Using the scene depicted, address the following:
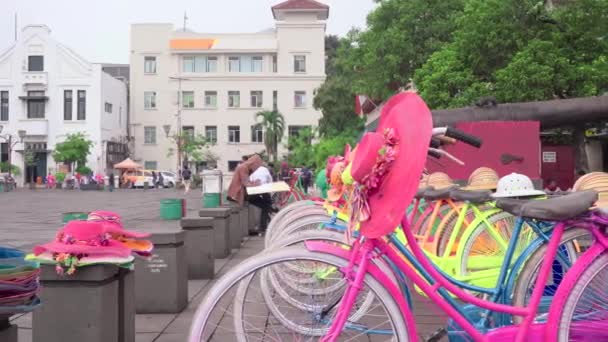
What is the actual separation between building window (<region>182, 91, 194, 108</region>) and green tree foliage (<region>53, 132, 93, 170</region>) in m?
9.99

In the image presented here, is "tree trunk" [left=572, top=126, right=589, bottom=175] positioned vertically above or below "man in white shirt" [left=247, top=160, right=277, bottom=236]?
above

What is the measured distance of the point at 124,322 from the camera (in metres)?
4.04

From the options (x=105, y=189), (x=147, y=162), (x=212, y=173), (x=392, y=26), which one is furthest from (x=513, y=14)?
(x=147, y=162)

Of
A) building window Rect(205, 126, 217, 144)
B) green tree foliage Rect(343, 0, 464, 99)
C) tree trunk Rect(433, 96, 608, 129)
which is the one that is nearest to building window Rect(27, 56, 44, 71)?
building window Rect(205, 126, 217, 144)

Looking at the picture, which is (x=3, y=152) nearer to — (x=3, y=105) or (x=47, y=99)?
(x=3, y=105)

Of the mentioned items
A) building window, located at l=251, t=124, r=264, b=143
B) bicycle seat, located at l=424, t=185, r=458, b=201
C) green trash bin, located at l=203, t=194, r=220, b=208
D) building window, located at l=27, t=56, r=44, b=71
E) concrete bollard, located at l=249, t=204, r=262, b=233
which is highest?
building window, located at l=27, t=56, r=44, b=71

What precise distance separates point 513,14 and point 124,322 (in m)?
15.2

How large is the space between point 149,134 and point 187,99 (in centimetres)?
492

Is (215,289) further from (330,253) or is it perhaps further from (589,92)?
(589,92)

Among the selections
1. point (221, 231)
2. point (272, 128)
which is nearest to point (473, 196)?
point (221, 231)

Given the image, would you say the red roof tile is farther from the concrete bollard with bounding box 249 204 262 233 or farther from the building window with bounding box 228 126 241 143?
the concrete bollard with bounding box 249 204 262 233

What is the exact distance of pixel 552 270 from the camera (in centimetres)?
341

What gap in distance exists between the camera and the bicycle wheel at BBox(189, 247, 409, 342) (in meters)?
2.82

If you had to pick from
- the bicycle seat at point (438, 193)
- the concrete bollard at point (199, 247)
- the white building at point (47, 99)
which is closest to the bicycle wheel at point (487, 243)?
the bicycle seat at point (438, 193)
